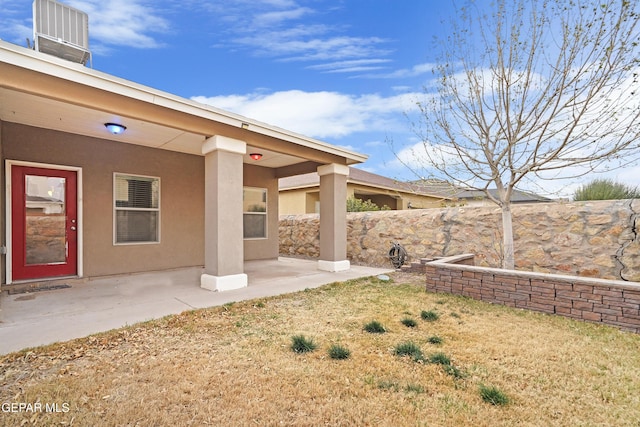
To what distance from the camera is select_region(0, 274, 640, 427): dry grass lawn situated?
7.06 feet

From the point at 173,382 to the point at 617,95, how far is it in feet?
21.9

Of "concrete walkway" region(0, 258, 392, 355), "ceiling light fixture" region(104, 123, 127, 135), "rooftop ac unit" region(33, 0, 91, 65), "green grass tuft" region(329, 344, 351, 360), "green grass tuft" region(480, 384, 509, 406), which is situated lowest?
"green grass tuft" region(480, 384, 509, 406)

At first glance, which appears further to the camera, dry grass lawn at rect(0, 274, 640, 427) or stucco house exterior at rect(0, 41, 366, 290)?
stucco house exterior at rect(0, 41, 366, 290)

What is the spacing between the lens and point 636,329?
12.3 feet

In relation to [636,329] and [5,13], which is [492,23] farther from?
[5,13]

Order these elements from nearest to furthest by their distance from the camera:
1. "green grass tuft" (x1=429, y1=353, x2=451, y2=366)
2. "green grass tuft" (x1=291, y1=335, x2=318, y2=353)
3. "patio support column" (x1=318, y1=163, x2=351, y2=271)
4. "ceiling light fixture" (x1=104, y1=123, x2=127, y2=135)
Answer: "green grass tuft" (x1=429, y1=353, x2=451, y2=366), "green grass tuft" (x1=291, y1=335, x2=318, y2=353), "ceiling light fixture" (x1=104, y1=123, x2=127, y2=135), "patio support column" (x1=318, y1=163, x2=351, y2=271)

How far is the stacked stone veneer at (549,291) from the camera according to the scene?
3.86 metres

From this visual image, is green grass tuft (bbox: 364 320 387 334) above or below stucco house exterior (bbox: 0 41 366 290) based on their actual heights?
below

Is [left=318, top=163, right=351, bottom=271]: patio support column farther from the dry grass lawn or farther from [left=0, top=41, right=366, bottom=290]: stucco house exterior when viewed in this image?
the dry grass lawn

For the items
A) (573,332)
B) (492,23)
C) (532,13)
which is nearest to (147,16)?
(492,23)

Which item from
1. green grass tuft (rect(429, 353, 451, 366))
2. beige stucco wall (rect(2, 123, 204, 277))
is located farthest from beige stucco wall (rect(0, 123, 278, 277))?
green grass tuft (rect(429, 353, 451, 366))

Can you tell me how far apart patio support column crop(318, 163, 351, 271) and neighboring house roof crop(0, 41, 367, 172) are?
78 centimetres

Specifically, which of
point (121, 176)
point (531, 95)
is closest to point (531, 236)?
point (531, 95)

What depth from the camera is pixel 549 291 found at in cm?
440
